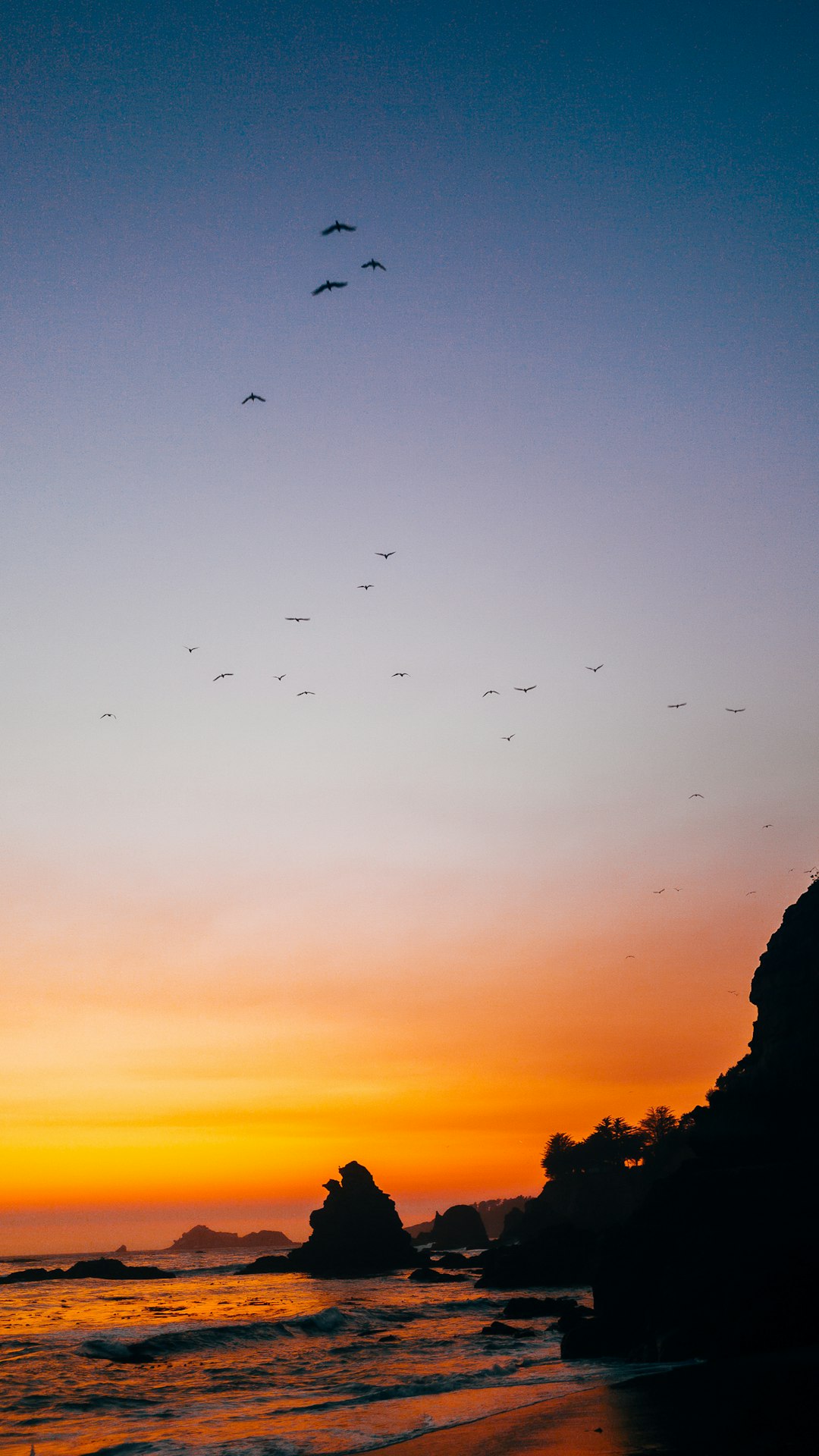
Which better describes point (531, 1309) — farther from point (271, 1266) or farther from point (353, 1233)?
point (271, 1266)

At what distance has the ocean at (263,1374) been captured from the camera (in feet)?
84.2

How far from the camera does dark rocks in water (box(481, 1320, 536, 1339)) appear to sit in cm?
4203

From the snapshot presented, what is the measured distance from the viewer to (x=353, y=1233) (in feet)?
341

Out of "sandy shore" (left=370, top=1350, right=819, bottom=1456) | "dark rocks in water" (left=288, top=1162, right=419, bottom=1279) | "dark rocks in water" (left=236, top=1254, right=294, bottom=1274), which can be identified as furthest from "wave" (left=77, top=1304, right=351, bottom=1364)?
"dark rocks in water" (left=236, top=1254, right=294, bottom=1274)

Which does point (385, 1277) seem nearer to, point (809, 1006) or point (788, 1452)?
point (809, 1006)

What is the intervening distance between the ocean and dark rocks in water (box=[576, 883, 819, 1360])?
2.70 meters

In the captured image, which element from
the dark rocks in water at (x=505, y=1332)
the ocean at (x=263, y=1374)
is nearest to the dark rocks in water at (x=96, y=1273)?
the ocean at (x=263, y=1374)

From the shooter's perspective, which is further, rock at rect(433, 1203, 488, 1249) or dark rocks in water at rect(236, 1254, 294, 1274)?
rock at rect(433, 1203, 488, 1249)

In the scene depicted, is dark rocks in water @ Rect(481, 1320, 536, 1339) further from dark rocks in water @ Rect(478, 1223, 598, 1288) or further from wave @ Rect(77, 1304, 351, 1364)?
dark rocks in water @ Rect(478, 1223, 598, 1288)

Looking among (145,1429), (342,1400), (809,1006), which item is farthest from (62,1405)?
(809,1006)

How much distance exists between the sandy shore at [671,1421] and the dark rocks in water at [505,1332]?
53.9 ft

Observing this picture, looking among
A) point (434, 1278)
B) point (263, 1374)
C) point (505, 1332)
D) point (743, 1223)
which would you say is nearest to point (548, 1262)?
point (434, 1278)

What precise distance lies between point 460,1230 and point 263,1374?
455 ft

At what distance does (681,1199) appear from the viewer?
3566cm
